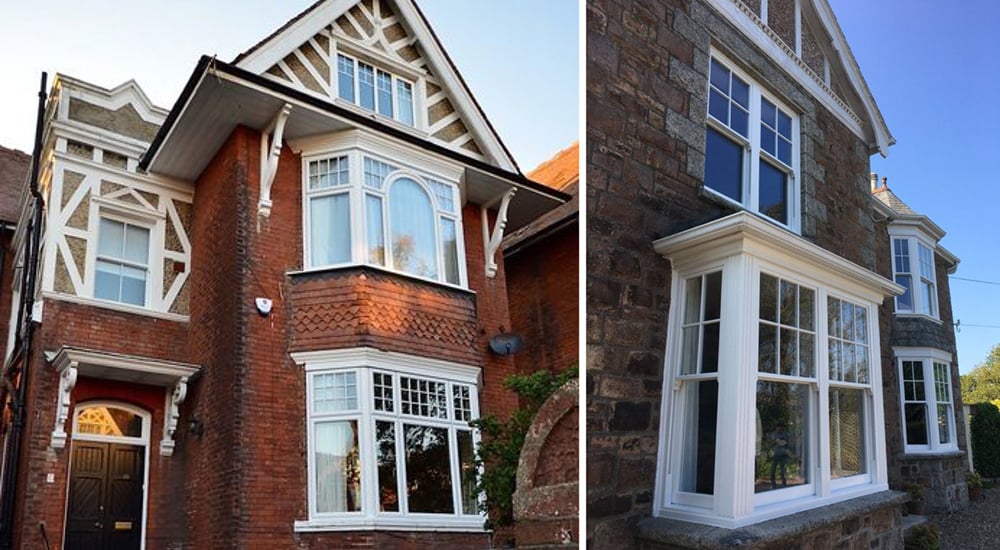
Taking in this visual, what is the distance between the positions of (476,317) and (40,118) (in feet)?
14.3

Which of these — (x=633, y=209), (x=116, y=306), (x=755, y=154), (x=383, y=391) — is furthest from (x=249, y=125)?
(x=633, y=209)

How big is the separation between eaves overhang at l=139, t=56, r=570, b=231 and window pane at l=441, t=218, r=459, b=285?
0.66 metres

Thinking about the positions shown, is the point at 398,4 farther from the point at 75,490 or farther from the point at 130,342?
the point at 75,490

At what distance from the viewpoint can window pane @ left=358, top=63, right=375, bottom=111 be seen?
7598 mm

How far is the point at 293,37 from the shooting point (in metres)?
7.00

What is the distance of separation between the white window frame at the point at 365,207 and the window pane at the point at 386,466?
1.37 meters

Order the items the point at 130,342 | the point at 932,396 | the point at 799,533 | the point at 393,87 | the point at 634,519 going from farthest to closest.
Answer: the point at 932,396 → the point at 393,87 → the point at 130,342 → the point at 799,533 → the point at 634,519

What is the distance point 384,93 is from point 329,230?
5.81 ft

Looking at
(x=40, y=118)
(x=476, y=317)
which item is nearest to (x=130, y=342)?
(x=476, y=317)

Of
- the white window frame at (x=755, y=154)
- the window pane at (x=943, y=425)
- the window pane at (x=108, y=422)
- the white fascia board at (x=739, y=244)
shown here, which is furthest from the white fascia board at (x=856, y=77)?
the window pane at (x=108, y=422)

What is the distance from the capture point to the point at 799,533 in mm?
3613

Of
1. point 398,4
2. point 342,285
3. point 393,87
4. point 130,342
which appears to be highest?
point 398,4

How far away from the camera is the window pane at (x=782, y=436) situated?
12.4 feet

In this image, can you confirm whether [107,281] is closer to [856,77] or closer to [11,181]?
[11,181]
